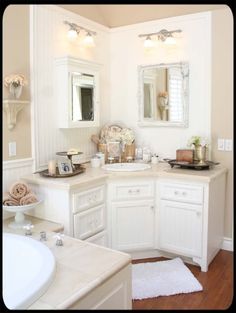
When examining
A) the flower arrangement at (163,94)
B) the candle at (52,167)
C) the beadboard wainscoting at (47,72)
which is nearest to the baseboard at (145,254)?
the candle at (52,167)

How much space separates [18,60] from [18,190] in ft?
3.54

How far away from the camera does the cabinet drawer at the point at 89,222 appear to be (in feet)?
8.23

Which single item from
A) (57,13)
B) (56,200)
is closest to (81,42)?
(57,13)

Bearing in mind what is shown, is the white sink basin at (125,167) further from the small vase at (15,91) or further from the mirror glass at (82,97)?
the small vase at (15,91)

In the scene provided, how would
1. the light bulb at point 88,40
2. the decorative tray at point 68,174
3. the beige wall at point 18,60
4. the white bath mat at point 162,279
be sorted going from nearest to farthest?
the white bath mat at point 162,279, the beige wall at point 18,60, the decorative tray at point 68,174, the light bulb at point 88,40

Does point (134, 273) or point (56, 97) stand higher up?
point (56, 97)

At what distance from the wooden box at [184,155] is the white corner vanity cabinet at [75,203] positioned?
2.76ft

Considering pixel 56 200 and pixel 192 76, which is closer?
pixel 56 200

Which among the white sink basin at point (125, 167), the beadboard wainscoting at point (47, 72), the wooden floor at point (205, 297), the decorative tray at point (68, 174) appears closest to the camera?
the wooden floor at point (205, 297)

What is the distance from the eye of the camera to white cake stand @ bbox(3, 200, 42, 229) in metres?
2.33

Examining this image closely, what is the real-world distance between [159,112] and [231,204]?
1.20 m

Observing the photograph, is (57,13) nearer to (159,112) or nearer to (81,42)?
(81,42)

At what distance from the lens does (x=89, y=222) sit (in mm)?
2643

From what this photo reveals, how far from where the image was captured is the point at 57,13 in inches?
118
